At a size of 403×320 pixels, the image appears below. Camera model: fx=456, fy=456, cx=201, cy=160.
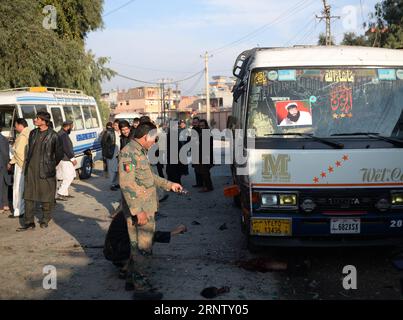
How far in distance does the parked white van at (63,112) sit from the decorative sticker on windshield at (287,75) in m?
7.36

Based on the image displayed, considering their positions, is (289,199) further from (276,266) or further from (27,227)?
(27,227)

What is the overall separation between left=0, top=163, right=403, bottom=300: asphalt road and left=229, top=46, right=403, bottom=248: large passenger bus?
47 centimetres

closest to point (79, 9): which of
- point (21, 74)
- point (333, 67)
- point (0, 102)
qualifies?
point (21, 74)

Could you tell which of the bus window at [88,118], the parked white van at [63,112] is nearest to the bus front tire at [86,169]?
the parked white van at [63,112]

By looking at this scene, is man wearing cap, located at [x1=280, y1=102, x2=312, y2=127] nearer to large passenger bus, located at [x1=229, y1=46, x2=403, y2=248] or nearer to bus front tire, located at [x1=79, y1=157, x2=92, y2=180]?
large passenger bus, located at [x1=229, y1=46, x2=403, y2=248]

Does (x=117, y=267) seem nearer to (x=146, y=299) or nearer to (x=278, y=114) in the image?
(x=146, y=299)

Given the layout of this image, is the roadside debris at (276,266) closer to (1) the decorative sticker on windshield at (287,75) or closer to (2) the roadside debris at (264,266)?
(2) the roadside debris at (264,266)

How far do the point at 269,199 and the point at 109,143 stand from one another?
303 inches

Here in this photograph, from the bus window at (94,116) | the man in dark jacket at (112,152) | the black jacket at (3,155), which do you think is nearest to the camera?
the black jacket at (3,155)

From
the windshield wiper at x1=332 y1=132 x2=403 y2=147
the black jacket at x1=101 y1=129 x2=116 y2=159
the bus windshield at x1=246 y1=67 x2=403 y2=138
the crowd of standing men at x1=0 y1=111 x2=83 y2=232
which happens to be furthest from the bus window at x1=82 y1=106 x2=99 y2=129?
the windshield wiper at x1=332 y1=132 x2=403 y2=147

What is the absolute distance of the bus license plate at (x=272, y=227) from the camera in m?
4.93

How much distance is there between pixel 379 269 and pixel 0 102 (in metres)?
9.31

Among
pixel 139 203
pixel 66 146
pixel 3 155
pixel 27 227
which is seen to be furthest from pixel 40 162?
pixel 139 203

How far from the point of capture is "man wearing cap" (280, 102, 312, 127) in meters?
5.20
